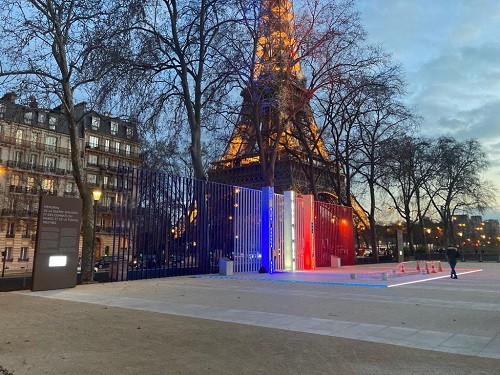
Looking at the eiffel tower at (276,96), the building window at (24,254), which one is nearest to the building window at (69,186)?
the building window at (24,254)

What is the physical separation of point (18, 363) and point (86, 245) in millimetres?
12554

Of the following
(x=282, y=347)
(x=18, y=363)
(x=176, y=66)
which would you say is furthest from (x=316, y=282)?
(x=176, y=66)

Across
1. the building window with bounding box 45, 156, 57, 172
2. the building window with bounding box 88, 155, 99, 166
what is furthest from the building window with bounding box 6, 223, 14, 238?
the building window with bounding box 88, 155, 99, 166

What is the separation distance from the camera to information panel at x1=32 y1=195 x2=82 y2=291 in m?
12.6

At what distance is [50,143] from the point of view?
55344 mm

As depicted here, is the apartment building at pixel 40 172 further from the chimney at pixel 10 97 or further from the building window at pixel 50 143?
the chimney at pixel 10 97

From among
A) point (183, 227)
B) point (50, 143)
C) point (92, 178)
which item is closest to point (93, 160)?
point (92, 178)

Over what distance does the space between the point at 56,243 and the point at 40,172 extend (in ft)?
143

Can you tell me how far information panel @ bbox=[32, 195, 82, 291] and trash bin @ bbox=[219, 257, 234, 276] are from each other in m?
7.57

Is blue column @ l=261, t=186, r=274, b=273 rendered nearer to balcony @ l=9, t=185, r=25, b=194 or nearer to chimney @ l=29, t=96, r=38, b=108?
chimney @ l=29, t=96, r=38, b=108

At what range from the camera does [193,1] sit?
21.9 meters

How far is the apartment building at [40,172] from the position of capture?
45.2m

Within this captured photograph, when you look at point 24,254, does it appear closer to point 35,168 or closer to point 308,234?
point 35,168

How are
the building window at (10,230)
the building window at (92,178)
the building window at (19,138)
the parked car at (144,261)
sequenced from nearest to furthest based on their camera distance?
the parked car at (144,261), the building window at (10,230), the building window at (19,138), the building window at (92,178)
